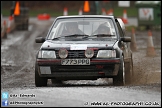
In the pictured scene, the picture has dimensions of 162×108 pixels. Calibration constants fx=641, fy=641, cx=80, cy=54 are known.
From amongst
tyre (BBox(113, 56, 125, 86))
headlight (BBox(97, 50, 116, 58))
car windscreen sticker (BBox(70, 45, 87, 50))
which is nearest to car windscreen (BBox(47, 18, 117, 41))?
car windscreen sticker (BBox(70, 45, 87, 50))

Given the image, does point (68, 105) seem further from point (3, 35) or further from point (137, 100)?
point (3, 35)

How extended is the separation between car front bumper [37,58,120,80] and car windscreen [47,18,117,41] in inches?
37.5

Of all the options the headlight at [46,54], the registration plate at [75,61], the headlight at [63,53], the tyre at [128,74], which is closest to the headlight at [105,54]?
the registration plate at [75,61]

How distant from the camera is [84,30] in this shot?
1208 cm

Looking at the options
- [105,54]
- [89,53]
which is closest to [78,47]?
[89,53]

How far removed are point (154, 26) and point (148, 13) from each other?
1.69 metres

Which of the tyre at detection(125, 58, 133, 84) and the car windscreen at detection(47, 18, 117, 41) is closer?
the car windscreen at detection(47, 18, 117, 41)

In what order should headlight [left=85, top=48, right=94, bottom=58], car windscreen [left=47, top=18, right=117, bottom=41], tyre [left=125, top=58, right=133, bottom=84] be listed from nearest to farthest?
headlight [left=85, top=48, right=94, bottom=58], car windscreen [left=47, top=18, right=117, bottom=41], tyre [left=125, top=58, right=133, bottom=84]

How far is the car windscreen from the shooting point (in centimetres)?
1198

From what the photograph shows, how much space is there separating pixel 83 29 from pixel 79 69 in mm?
1362

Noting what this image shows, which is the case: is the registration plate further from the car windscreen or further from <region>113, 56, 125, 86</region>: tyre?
the car windscreen

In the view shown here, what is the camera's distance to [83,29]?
12.1 metres

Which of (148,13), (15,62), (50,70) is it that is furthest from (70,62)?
(148,13)

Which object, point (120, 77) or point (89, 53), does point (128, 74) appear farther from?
point (89, 53)
